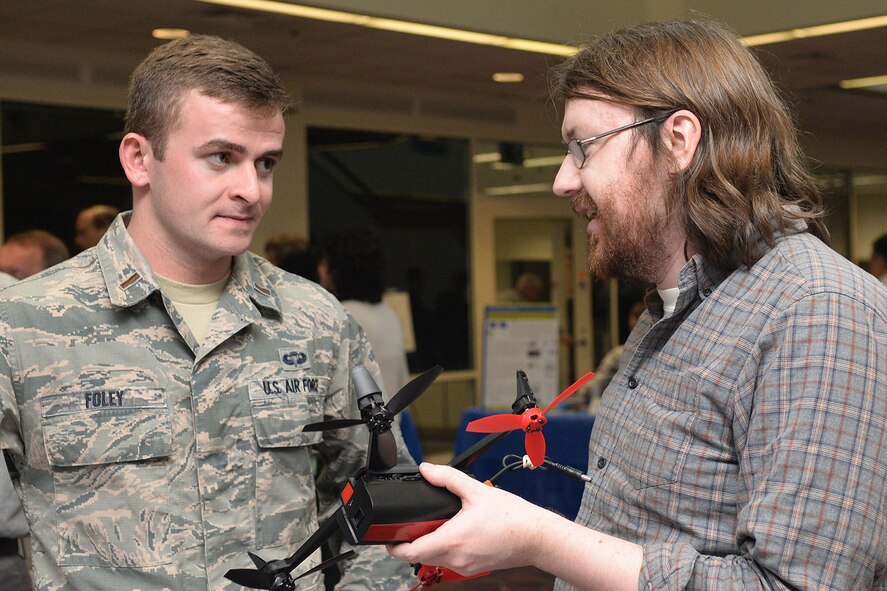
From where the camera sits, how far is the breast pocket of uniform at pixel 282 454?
71.9 inches

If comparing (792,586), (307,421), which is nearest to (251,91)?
(307,421)

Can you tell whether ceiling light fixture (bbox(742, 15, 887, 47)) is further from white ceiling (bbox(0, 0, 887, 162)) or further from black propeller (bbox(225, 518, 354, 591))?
black propeller (bbox(225, 518, 354, 591))

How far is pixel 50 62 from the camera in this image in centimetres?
701

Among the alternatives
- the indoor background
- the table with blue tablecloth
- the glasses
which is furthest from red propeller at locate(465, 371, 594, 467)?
the indoor background

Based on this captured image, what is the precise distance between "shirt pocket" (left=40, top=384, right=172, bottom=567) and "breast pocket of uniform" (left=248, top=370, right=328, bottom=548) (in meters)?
0.17

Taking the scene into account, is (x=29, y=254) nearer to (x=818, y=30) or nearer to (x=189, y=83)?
(x=189, y=83)

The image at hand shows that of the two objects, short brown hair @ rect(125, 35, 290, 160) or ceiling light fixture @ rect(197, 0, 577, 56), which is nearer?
short brown hair @ rect(125, 35, 290, 160)

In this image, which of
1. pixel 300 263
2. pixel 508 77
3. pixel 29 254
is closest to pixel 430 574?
pixel 300 263

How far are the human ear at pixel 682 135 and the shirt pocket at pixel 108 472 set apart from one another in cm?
96

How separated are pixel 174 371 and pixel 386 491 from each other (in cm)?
66

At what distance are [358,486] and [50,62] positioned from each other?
654cm

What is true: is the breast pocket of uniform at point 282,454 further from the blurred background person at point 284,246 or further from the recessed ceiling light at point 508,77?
the recessed ceiling light at point 508,77

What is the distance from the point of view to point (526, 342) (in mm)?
7328

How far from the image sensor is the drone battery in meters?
1.27
